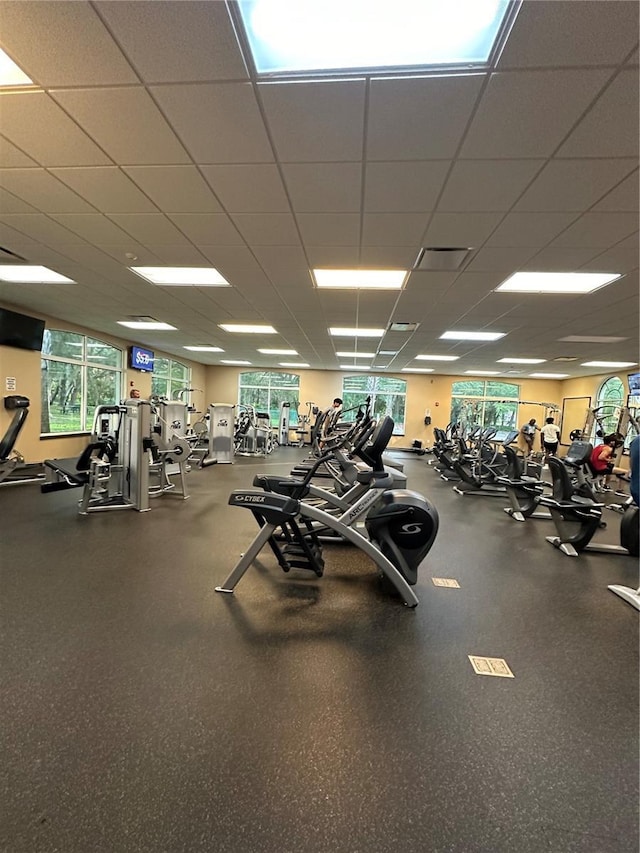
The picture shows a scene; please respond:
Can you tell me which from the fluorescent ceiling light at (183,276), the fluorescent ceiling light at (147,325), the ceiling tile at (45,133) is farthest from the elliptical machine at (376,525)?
the fluorescent ceiling light at (147,325)

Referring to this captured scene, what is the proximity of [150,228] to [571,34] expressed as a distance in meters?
3.09

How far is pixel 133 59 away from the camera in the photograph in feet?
5.33

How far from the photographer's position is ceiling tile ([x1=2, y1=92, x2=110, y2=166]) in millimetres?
1912

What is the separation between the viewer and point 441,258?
3.48 m

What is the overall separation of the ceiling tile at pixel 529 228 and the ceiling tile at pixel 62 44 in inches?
103

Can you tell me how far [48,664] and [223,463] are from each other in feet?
21.6

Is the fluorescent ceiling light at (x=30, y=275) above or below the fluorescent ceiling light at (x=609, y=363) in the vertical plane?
below

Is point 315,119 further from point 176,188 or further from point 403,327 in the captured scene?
point 403,327

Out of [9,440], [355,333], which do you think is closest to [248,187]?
[355,333]

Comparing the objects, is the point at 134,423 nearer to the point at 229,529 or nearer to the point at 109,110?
the point at 229,529

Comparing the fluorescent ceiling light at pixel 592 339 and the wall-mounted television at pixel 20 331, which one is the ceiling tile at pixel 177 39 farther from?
the fluorescent ceiling light at pixel 592 339

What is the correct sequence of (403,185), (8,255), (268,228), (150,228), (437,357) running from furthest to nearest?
(437,357) → (8,255) → (150,228) → (268,228) → (403,185)

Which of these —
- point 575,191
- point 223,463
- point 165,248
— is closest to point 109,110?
point 165,248

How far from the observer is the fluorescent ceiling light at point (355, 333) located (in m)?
6.73
